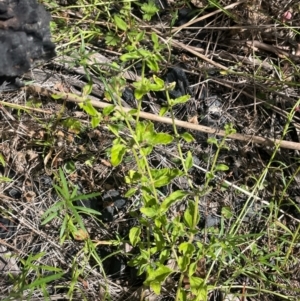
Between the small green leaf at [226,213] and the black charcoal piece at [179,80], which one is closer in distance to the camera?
the small green leaf at [226,213]

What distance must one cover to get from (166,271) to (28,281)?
0.54 metres

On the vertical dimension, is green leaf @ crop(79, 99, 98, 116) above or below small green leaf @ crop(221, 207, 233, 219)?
above

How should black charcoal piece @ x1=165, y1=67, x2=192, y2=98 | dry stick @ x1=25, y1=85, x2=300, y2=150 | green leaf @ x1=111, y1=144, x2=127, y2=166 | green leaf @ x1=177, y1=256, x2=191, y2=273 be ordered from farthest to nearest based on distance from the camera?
1. black charcoal piece @ x1=165, y1=67, x2=192, y2=98
2. dry stick @ x1=25, y1=85, x2=300, y2=150
3. green leaf @ x1=177, y1=256, x2=191, y2=273
4. green leaf @ x1=111, y1=144, x2=127, y2=166

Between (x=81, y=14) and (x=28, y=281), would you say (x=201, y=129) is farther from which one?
(x=28, y=281)

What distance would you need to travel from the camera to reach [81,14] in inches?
105

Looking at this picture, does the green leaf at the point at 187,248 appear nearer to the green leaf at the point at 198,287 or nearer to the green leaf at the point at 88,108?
the green leaf at the point at 198,287

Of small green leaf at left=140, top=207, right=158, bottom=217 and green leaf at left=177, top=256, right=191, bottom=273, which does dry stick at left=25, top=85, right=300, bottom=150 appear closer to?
small green leaf at left=140, top=207, right=158, bottom=217

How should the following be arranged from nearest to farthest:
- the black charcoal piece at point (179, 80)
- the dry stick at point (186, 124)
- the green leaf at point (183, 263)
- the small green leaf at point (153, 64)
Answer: the green leaf at point (183, 263)
the small green leaf at point (153, 64)
the dry stick at point (186, 124)
the black charcoal piece at point (179, 80)

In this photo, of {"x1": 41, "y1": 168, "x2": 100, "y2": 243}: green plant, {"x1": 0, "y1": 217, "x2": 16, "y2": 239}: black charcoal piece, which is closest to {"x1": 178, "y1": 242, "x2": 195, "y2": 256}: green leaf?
{"x1": 41, "y1": 168, "x2": 100, "y2": 243}: green plant

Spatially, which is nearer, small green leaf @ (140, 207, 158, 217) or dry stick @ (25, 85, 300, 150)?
small green leaf @ (140, 207, 158, 217)

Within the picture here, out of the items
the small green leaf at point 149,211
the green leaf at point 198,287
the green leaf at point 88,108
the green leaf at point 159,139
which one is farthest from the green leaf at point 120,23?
the green leaf at point 198,287

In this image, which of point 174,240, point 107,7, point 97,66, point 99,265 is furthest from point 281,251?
point 107,7

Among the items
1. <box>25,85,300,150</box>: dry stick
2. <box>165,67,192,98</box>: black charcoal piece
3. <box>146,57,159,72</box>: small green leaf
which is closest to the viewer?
<box>146,57,159,72</box>: small green leaf

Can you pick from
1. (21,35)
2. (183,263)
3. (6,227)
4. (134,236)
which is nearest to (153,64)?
(21,35)
